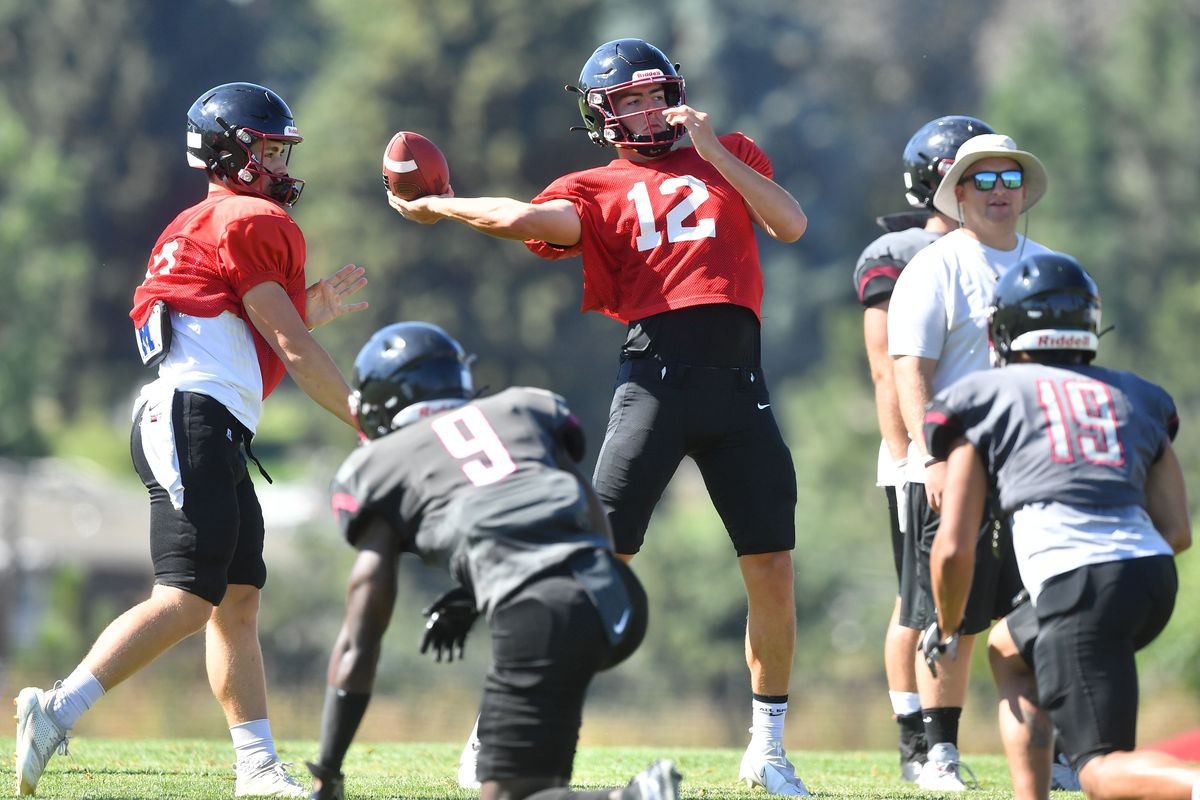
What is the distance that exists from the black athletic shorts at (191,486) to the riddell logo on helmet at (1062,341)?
9.26ft

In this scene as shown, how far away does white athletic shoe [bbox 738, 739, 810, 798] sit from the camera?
696 centimetres

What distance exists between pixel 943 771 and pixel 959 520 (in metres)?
2.24

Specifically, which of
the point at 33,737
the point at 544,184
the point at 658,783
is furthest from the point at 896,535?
the point at 544,184

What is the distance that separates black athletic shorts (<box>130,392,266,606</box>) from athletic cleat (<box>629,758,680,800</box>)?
2196mm

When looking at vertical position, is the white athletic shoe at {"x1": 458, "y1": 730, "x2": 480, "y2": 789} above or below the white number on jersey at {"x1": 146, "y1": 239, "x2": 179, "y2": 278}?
below

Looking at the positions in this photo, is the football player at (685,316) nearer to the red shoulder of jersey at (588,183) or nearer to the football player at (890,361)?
the red shoulder of jersey at (588,183)

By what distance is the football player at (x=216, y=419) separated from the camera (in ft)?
21.1

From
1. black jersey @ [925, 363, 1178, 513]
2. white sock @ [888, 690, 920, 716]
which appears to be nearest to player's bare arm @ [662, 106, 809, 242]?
black jersey @ [925, 363, 1178, 513]

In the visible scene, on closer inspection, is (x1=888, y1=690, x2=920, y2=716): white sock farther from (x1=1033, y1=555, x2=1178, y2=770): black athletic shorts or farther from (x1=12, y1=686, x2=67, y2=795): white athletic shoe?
(x1=12, y1=686, x2=67, y2=795): white athletic shoe

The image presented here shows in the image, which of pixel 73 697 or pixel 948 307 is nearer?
pixel 73 697

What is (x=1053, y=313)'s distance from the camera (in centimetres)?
549

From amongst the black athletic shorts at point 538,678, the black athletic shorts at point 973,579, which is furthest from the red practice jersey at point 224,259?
the black athletic shorts at point 973,579

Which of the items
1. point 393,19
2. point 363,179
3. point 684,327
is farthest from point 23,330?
point 684,327

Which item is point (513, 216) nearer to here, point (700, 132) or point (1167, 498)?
point (700, 132)
